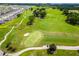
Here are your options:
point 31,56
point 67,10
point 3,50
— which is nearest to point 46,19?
point 67,10

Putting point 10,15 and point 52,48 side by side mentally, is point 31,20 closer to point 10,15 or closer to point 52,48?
point 10,15

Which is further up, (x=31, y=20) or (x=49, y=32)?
(x=31, y=20)

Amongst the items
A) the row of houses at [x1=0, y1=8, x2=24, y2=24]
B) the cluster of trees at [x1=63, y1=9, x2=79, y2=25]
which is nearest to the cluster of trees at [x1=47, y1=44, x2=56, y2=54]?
the cluster of trees at [x1=63, y1=9, x2=79, y2=25]

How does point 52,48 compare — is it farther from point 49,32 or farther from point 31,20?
point 31,20

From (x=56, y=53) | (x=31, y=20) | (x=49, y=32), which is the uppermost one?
(x=31, y=20)

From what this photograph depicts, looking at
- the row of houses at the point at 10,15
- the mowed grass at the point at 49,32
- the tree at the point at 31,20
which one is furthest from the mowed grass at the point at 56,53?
the row of houses at the point at 10,15

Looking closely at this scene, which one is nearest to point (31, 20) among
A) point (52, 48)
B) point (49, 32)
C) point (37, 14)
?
point (37, 14)

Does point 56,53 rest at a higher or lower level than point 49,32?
lower

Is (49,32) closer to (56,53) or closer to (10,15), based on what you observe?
(56,53)
